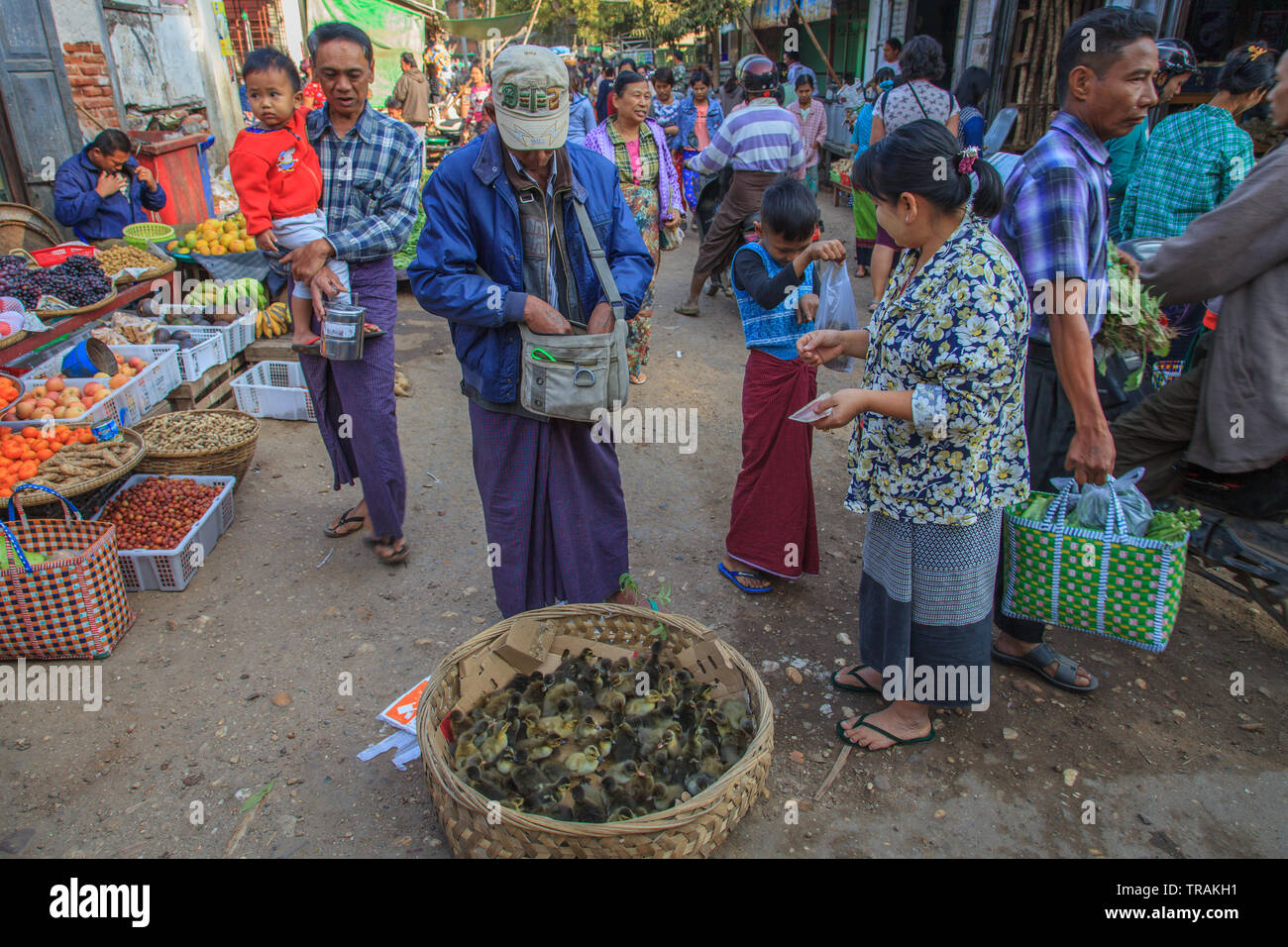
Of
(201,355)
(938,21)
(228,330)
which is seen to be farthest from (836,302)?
(938,21)

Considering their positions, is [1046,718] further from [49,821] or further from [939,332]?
[49,821]

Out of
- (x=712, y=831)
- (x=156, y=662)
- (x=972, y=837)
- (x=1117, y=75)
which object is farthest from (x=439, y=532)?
(x=1117, y=75)

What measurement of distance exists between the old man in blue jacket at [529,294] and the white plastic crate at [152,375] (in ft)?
9.01

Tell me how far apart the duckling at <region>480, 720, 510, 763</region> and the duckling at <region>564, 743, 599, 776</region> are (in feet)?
0.67

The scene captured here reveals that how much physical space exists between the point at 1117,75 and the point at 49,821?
13.3ft

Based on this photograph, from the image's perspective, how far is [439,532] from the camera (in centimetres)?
418

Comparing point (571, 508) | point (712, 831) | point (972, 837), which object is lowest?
point (972, 837)

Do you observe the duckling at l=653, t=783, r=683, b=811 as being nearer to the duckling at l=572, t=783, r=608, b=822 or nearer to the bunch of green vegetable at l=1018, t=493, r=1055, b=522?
the duckling at l=572, t=783, r=608, b=822

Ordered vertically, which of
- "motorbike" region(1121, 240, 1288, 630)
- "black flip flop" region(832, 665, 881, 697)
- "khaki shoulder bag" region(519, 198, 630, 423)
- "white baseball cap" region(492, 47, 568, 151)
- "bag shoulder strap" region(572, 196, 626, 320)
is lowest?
"black flip flop" region(832, 665, 881, 697)

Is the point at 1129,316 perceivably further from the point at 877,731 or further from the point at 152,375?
the point at 152,375

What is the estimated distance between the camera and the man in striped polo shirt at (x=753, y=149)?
5.99 meters

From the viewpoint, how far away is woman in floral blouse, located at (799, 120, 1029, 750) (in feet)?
7.09

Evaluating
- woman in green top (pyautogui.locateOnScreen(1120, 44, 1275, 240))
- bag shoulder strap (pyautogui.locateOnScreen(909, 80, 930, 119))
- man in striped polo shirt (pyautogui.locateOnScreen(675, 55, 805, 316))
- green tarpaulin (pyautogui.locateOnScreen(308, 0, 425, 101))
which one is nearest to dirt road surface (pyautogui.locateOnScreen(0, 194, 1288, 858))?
woman in green top (pyautogui.locateOnScreen(1120, 44, 1275, 240))

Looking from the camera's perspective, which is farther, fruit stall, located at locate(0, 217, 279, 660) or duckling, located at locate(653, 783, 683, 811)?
fruit stall, located at locate(0, 217, 279, 660)
